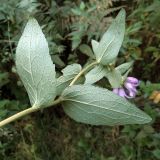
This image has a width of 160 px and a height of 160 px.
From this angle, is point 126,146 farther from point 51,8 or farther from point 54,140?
Answer: point 51,8

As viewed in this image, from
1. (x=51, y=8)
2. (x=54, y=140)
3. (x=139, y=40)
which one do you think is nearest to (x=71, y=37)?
(x=51, y=8)

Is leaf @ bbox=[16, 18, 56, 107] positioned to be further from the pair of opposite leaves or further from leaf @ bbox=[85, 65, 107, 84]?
leaf @ bbox=[85, 65, 107, 84]

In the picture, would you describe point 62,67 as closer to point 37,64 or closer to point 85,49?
point 85,49

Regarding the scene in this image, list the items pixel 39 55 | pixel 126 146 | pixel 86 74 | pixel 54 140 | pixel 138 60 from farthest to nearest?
pixel 138 60 → pixel 54 140 → pixel 126 146 → pixel 86 74 → pixel 39 55

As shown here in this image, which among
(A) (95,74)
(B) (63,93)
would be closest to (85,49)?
(A) (95,74)

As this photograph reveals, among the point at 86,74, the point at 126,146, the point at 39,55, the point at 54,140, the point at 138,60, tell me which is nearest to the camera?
Result: the point at 39,55

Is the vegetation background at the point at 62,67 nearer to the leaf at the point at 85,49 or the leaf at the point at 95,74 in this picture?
the leaf at the point at 85,49
